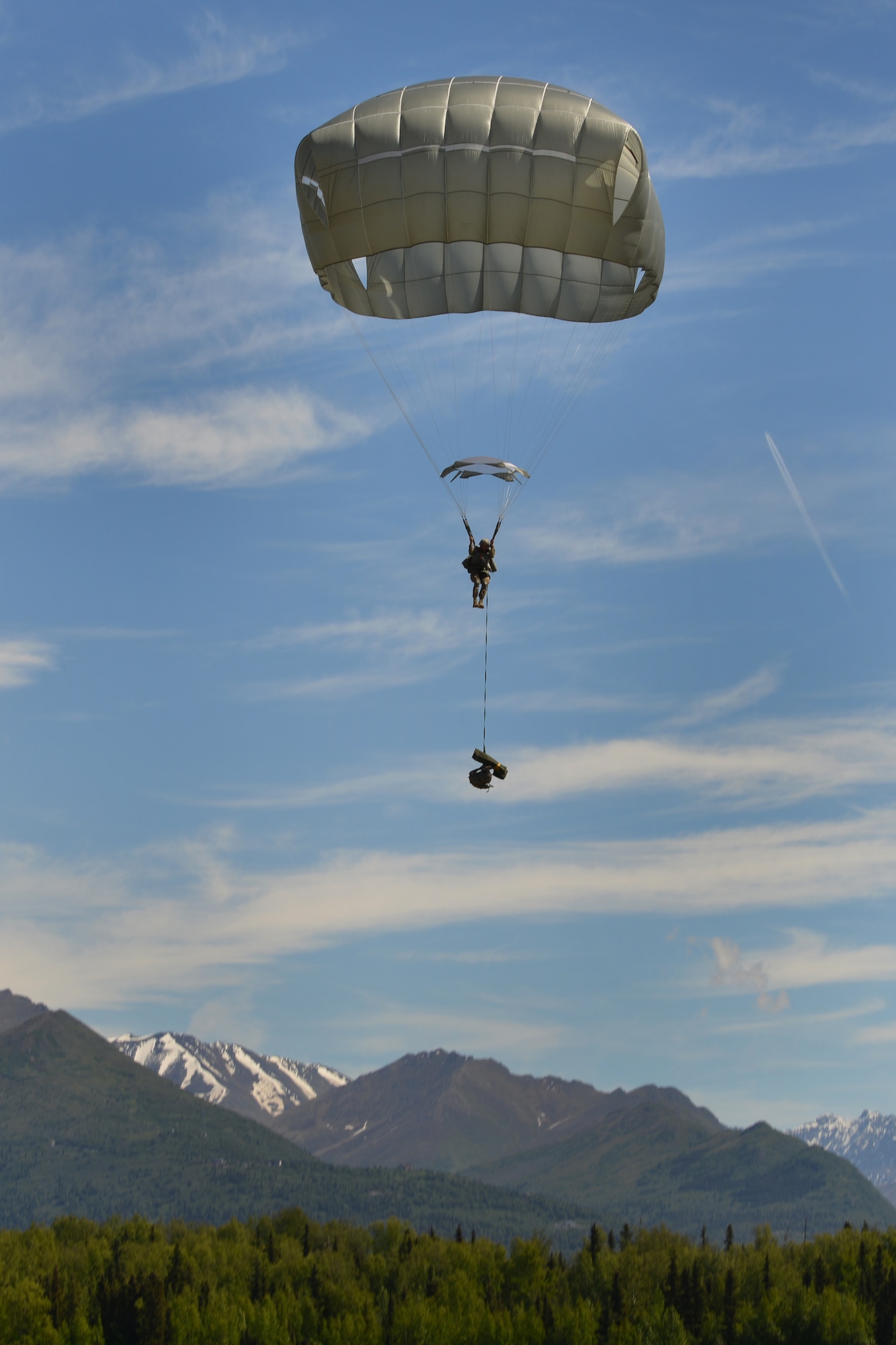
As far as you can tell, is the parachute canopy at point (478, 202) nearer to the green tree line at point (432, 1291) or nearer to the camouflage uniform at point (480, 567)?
the camouflage uniform at point (480, 567)

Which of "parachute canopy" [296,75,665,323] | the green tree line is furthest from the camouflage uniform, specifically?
the green tree line

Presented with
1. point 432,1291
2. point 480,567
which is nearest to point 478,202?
point 480,567

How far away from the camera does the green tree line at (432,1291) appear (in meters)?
73.4

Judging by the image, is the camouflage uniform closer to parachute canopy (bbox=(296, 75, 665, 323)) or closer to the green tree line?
parachute canopy (bbox=(296, 75, 665, 323))

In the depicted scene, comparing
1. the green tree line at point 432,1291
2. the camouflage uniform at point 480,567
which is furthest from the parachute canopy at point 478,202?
the green tree line at point 432,1291

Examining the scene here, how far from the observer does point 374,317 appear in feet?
152

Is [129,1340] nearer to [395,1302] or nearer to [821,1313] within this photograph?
[395,1302]

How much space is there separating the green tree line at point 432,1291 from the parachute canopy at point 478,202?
50.7 metres

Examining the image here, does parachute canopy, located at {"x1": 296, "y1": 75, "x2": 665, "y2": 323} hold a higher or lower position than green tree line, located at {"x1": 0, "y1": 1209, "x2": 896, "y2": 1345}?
higher

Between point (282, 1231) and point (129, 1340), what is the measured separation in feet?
122

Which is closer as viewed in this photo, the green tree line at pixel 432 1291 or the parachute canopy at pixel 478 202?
the parachute canopy at pixel 478 202

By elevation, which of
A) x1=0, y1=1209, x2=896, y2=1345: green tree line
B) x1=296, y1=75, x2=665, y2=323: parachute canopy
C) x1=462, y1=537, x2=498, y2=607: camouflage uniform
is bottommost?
x1=0, y1=1209, x2=896, y2=1345: green tree line

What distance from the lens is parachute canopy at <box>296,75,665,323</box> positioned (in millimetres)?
42875

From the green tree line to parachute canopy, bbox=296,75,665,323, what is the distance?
50.7 m
